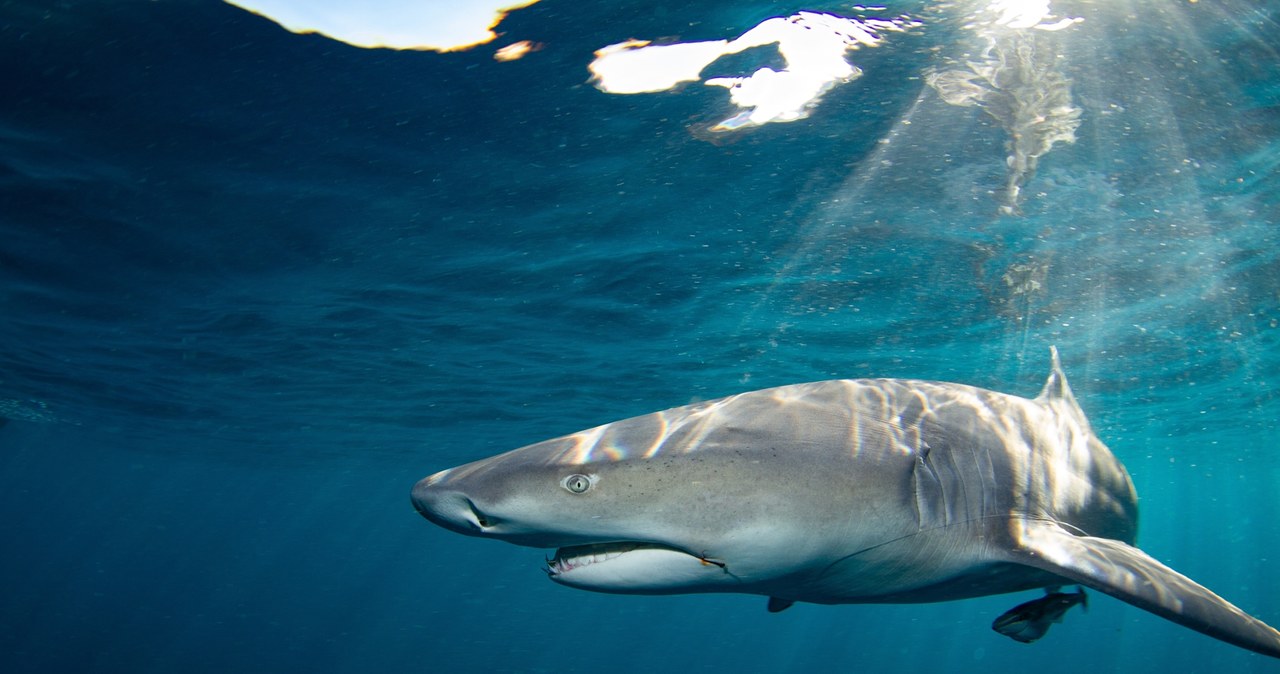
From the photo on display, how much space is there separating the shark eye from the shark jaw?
0.38 m

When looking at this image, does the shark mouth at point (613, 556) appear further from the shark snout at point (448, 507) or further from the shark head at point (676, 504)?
the shark snout at point (448, 507)

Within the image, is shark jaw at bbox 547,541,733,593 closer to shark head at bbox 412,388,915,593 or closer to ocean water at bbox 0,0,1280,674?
shark head at bbox 412,388,915,593

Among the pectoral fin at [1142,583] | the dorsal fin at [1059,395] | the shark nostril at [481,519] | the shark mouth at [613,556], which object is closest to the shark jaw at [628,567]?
the shark mouth at [613,556]

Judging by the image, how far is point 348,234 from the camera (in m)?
11.5

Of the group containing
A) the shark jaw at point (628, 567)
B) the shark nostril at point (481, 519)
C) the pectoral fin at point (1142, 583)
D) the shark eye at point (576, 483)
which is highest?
the shark eye at point (576, 483)

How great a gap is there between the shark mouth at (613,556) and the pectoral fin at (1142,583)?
5.30 ft

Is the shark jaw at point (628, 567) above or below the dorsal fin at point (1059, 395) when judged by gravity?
above

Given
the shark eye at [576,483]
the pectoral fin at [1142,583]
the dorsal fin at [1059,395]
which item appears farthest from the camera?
the dorsal fin at [1059,395]

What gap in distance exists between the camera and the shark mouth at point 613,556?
280 centimetres

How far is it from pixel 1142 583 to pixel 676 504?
2069 mm

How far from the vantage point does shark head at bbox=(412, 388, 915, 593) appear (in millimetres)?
2654

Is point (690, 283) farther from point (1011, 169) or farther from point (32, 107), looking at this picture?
point (32, 107)

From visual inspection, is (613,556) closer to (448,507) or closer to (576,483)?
(576,483)

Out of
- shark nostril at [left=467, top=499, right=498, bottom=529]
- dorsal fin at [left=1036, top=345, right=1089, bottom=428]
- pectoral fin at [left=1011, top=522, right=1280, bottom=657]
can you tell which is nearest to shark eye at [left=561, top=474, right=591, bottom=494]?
shark nostril at [left=467, top=499, right=498, bottom=529]
